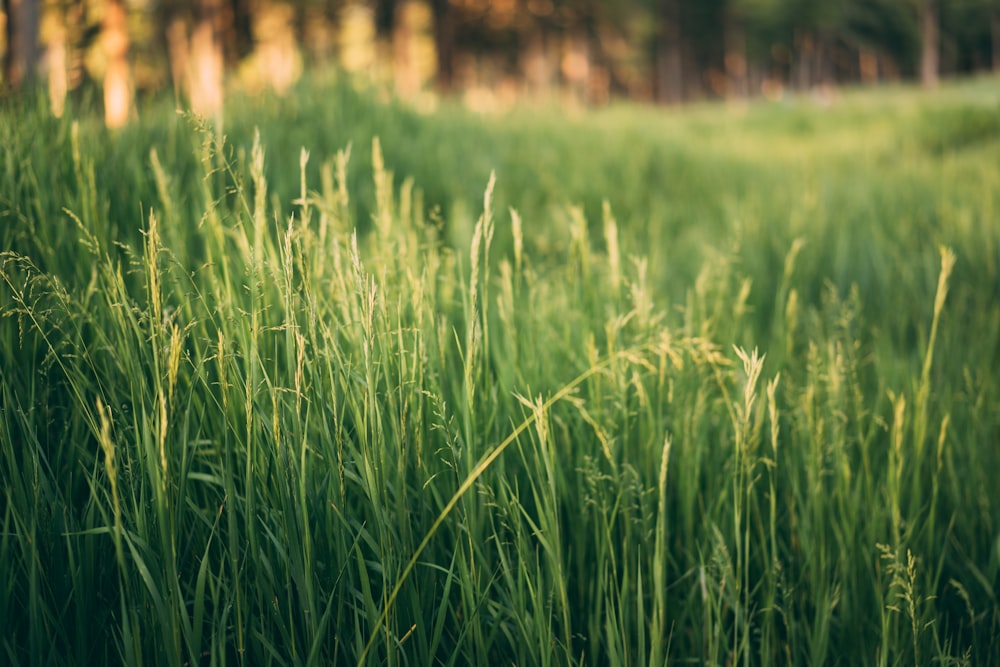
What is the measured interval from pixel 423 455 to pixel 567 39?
33691mm

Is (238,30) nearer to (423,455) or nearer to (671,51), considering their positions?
(671,51)

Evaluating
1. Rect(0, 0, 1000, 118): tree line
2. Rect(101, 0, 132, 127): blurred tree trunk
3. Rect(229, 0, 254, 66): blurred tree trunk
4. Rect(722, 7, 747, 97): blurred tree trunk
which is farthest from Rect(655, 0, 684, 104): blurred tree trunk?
Rect(101, 0, 132, 127): blurred tree trunk

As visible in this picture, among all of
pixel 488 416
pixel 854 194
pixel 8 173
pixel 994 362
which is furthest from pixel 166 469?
pixel 854 194

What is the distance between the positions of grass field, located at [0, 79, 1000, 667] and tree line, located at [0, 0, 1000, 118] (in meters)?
2.07

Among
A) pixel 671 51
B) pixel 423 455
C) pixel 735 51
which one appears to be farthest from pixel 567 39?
pixel 423 455

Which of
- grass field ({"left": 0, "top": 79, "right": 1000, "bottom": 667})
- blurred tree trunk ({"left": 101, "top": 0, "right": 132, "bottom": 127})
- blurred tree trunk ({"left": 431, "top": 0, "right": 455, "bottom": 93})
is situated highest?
blurred tree trunk ({"left": 431, "top": 0, "right": 455, "bottom": 93})

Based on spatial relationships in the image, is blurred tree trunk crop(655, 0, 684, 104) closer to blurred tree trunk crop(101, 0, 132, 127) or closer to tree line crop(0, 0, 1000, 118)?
tree line crop(0, 0, 1000, 118)

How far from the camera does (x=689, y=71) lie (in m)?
43.5

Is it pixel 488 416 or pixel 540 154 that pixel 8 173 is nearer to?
pixel 488 416

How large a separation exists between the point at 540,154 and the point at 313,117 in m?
1.52

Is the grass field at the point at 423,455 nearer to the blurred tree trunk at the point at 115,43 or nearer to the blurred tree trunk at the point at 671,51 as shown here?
the blurred tree trunk at the point at 115,43

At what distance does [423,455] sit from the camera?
1.12 metres

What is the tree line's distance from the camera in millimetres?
8159

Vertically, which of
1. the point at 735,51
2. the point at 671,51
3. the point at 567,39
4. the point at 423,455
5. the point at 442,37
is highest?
the point at 735,51
